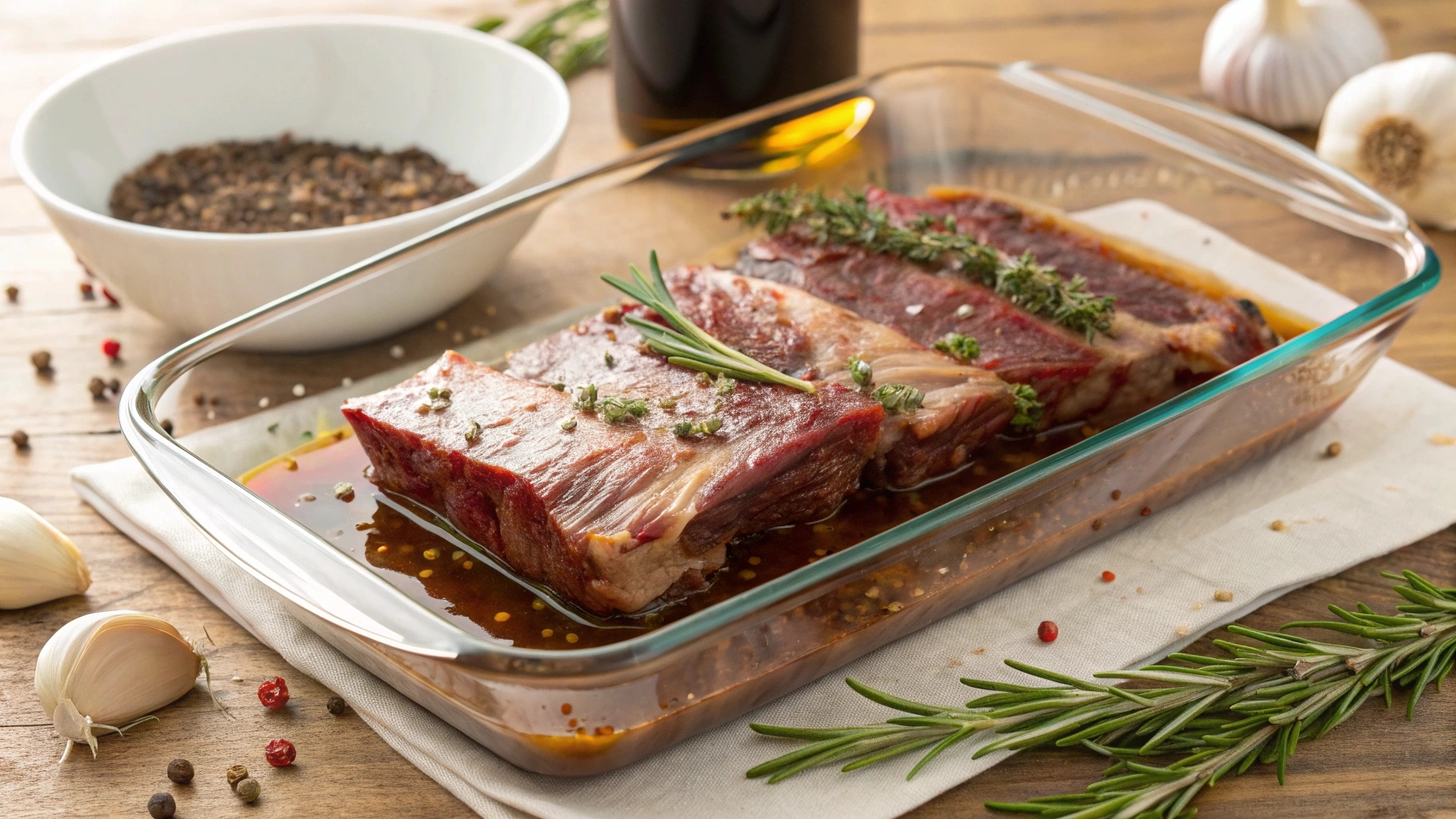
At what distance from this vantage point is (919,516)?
7.99 feet

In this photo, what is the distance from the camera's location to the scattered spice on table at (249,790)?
235cm

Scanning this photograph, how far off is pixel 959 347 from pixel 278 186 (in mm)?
2119

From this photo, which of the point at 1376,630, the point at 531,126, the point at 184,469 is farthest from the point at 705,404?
the point at 531,126

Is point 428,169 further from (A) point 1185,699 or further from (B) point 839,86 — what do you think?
(A) point 1185,699

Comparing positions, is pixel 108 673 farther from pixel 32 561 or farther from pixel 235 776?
pixel 32 561

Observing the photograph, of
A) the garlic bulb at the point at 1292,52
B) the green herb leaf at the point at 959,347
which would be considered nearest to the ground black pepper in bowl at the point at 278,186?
the green herb leaf at the point at 959,347

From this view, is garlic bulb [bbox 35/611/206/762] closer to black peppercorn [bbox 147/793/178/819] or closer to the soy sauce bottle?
black peppercorn [bbox 147/793/178/819]

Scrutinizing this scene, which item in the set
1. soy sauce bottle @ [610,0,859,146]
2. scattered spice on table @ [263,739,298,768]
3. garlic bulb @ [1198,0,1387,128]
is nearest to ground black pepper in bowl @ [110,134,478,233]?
soy sauce bottle @ [610,0,859,146]

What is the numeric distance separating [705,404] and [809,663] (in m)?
0.60

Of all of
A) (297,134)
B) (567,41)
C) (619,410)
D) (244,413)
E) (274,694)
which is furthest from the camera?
(567,41)

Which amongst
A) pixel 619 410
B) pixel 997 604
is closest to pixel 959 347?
pixel 997 604

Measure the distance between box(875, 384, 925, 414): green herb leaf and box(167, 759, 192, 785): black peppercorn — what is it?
4.91ft

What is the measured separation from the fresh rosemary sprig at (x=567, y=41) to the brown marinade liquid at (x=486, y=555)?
2479mm

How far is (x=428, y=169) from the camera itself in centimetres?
412
